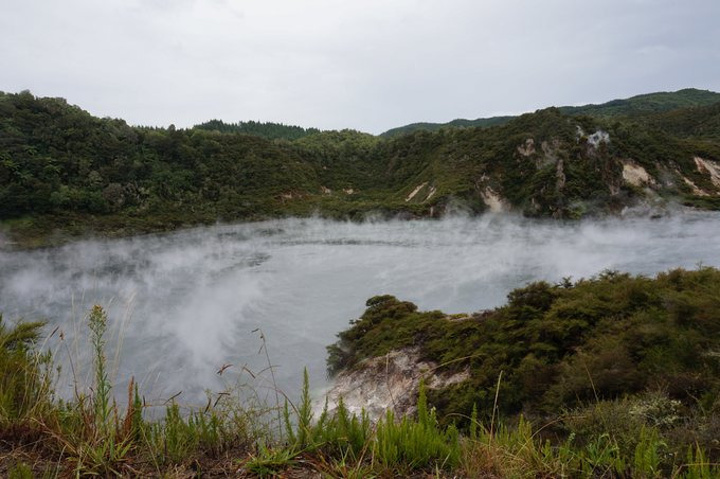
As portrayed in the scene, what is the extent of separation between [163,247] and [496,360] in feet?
103

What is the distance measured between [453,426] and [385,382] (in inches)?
306

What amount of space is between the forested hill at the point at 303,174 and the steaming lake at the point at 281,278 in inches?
191

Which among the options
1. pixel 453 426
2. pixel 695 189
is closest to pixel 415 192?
pixel 695 189

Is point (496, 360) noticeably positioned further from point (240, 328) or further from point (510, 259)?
point (510, 259)

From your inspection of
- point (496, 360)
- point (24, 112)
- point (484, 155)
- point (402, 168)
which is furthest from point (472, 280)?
point (24, 112)

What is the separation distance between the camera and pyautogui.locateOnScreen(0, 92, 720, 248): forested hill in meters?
38.6

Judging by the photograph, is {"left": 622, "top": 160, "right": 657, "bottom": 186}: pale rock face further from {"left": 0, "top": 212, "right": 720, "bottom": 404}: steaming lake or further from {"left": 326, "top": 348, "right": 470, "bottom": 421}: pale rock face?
{"left": 326, "top": 348, "right": 470, "bottom": 421}: pale rock face

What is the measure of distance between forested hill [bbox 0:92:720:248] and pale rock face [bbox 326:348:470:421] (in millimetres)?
30047

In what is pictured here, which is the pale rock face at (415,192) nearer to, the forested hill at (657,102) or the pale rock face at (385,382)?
the pale rock face at (385,382)

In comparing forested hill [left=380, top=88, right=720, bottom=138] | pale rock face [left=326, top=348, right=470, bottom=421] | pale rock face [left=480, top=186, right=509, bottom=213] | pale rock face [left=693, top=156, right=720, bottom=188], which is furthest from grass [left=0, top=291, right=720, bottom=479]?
forested hill [left=380, top=88, right=720, bottom=138]

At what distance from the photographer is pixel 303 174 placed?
192 ft

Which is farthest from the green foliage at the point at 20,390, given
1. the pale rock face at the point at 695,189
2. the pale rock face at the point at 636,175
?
the pale rock face at the point at 695,189

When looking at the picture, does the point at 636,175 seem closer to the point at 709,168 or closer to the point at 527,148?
the point at 709,168

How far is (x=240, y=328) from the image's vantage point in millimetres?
15539
